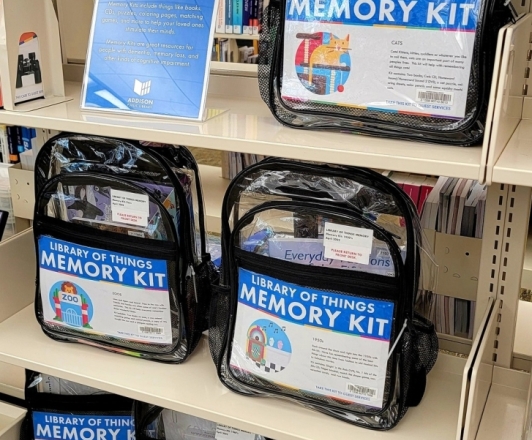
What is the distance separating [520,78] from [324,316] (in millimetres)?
479

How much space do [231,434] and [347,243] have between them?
0.58 metres

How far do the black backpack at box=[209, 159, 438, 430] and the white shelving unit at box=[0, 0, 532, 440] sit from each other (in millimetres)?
57

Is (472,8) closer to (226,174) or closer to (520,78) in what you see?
(520,78)

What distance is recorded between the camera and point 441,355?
4.21ft

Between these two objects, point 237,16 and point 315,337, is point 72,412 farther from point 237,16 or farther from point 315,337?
point 237,16

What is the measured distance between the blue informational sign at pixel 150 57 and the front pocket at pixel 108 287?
0.88 ft

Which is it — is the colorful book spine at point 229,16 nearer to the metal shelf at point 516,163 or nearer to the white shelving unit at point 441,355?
the white shelving unit at point 441,355

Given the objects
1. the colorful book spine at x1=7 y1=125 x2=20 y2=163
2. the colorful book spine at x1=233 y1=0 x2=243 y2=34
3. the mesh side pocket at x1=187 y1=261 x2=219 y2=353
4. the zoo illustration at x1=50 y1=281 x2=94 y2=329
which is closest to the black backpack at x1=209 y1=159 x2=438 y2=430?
the mesh side pocket at x1=187 y1=261 x2=219 y2=353

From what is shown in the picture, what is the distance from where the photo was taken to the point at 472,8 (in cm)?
85

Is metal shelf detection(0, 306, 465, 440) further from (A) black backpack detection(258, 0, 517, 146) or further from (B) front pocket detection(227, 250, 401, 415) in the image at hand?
(A) black backpack detection(258, 0, 517, 146)

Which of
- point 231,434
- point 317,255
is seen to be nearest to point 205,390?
point 231,434

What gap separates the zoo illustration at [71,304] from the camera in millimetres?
1295

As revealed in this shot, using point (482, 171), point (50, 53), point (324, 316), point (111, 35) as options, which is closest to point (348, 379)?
point (324, 316)

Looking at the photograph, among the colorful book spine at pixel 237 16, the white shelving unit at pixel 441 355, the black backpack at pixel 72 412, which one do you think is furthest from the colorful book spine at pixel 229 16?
the black backpack at pixel 72 412
